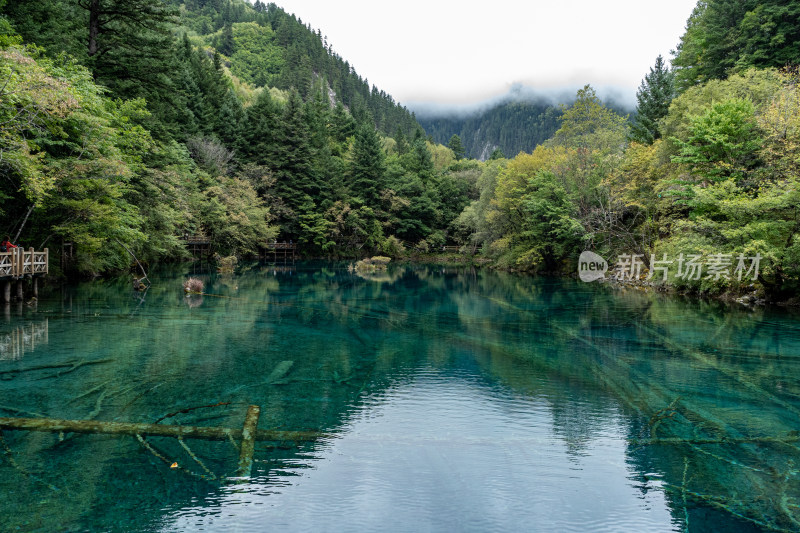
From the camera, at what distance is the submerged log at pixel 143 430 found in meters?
6.94

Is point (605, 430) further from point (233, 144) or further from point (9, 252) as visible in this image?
point (233, 144)

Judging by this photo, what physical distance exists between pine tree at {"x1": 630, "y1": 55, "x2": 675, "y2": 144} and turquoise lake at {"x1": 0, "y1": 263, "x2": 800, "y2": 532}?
27541 mm

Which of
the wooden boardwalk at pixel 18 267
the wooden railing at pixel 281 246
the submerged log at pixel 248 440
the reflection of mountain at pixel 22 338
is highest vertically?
the wooden railing at pixel 281 246

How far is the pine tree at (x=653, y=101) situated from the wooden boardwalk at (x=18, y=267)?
3941 cm

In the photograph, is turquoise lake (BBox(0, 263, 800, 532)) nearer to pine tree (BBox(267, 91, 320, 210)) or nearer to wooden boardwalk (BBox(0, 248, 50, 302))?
wooden boardwalk (BBox(0, 248, 50, 302))

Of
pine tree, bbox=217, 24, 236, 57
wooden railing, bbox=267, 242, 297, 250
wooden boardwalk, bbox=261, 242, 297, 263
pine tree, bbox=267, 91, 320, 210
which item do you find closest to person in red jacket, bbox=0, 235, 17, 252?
wooden railing, bbox=267, 242, 297, 250

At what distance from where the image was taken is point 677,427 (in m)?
7.73

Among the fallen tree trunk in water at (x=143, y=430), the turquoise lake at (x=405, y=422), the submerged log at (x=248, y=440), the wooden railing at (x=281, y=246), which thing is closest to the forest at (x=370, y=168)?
the wooden railing at (x=281, y=246)

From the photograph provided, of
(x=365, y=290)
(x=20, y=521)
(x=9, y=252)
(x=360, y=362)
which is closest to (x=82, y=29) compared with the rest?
(x=9, y=252)

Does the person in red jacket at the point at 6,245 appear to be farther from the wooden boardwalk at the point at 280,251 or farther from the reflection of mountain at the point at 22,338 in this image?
the wooden boardwalk at the point at 280,251

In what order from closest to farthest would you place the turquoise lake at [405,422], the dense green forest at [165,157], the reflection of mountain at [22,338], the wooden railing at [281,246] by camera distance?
1. the turquoise lake at [405,422]
2. the reflection of mountain at [22,338]
3. the dense green forest at [165,157]
4. the wooden railing at [281,246]

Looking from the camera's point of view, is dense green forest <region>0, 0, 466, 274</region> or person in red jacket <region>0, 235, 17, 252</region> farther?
dense green forest <region>0, 0, 466, 274</region>

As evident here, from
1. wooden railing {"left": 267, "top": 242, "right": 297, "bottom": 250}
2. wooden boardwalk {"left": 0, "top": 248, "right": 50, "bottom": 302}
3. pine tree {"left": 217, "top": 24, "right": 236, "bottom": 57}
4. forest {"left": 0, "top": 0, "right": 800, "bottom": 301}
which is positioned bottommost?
wooden boardwalk {"left": 0, "top": 248, "right": 50, "bottom": 302}

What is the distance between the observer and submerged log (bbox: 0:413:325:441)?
694cm
